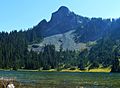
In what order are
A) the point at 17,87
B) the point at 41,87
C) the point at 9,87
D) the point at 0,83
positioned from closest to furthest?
1. the point at 9,87
2. the point at 0,83
3. the point at 17,87
4. the point at 41,87

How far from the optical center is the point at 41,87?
233 feet

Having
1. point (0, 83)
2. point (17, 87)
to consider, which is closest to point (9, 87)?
point (0, 83)

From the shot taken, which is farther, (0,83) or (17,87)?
(17,87)

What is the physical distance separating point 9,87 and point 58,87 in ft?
90.2

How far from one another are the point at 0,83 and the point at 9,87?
15.8 ft

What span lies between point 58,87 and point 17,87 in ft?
51.0

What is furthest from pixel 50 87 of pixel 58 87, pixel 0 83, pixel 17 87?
pixel 0 83

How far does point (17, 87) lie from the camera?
195ft

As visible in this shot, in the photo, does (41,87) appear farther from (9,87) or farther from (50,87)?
(9,87)

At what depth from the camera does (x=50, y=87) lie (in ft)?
237

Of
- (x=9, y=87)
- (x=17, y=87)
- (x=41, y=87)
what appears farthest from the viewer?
(x=41, y=87)

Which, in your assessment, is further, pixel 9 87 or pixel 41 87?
pixel 41 87

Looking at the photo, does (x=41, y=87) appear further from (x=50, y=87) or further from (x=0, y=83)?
(x=0, y=83)

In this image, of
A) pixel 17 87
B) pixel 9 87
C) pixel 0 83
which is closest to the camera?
pixel 9 87
